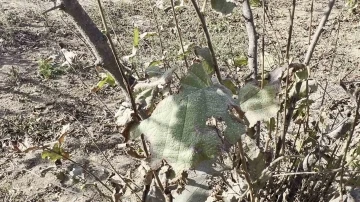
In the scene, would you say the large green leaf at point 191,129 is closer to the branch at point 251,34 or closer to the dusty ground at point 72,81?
Result: the branch at point 251,34

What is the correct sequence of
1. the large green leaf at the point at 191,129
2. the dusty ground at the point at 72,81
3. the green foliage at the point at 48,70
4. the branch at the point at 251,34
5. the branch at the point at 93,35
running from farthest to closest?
the green foliage at the point at 48,70 < the dusty ground at the point at 72,81 < the branch at the point at 251,34 < the branch at the point at 93,35 < the large green leaf at the point at 191,129

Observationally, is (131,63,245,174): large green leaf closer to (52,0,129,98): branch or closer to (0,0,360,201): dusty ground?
(52,0,129,98): branch

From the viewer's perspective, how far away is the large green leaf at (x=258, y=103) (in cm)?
104

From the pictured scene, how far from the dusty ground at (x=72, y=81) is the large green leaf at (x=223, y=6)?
98 centimetres

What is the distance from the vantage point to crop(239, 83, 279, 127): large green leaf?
3.41ft

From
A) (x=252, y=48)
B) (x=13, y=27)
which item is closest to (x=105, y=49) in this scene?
(x=252, y=48)

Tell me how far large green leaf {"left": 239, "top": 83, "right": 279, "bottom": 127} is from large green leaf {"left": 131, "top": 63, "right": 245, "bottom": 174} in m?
0.17

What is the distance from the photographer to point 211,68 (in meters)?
1.15

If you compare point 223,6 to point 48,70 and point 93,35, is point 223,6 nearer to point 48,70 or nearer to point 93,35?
point 93,35

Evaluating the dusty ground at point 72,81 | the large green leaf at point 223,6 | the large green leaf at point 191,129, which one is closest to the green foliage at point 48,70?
the dusty ground at point 72,81

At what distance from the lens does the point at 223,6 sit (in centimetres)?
111

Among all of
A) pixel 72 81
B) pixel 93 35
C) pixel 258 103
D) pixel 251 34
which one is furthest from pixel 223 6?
pixel 72 81

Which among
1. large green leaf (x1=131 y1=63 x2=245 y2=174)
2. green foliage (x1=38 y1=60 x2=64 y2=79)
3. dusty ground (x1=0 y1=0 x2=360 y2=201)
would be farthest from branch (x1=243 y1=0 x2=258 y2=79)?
green foliage (x1=38 y1=60 x2=64 y2=79)

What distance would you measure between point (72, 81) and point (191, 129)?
346 centimetres
